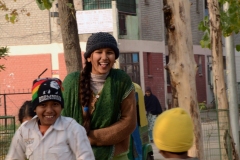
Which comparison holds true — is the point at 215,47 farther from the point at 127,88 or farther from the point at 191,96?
the point at 127,88

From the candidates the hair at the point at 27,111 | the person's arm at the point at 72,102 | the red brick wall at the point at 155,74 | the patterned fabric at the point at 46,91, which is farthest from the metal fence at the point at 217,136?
the red brick wall at the point at 155,74

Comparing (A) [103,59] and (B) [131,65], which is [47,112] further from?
(B) [131,65]

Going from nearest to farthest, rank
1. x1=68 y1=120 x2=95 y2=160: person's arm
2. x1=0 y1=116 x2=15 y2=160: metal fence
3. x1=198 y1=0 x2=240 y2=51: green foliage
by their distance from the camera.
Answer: x1=68 y1=120 x2=95 y2=160: person's arm < x1=0 y1=116 x2=15 y2=160: metal fence < x1=198 y1=0 x2=240 y2=51: green foliage

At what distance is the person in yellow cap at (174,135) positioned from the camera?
156 inches

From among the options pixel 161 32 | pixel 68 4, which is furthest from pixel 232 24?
pixel 161 32

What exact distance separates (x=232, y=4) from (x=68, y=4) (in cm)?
434

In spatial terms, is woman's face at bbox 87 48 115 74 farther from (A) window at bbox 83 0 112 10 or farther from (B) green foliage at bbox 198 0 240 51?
(A) window at bbox 83 0 112 10

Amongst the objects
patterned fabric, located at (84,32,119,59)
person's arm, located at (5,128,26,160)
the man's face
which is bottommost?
person's arm, located at (5,128,26,160)

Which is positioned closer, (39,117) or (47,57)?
(39,117)

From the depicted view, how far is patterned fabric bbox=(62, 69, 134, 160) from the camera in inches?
207

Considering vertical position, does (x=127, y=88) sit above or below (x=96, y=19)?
below

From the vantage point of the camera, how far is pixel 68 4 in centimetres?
1202

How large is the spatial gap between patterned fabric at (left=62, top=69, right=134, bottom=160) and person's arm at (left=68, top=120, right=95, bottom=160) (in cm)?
46

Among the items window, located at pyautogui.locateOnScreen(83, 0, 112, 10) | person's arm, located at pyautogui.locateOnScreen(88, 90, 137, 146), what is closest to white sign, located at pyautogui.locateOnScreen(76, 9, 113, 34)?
window, located at pyautogui.locateOnScreen(83, 0, 112, 10)
